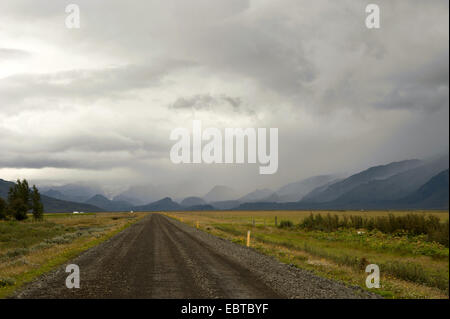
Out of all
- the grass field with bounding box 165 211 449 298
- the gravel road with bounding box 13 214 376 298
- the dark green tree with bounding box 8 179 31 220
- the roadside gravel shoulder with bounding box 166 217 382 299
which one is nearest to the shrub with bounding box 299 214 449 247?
the grass field with bounding box 165 211 449 298

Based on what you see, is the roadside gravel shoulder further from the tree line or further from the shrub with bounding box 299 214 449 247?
the tree line

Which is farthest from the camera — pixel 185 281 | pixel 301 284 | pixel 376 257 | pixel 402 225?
pixel 402 225

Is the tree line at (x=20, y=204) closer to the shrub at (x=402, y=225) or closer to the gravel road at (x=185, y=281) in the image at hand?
the shrub at (x=402, y=225)

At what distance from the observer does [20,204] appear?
9488 centimetres

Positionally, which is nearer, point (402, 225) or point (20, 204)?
point (402, 225)

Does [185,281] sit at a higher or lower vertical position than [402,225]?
higher

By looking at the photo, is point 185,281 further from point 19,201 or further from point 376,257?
point 19,201

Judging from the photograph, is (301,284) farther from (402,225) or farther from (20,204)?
(20,204)

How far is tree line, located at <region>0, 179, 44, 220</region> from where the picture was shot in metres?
93.2

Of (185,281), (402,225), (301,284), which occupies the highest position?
(185,281)

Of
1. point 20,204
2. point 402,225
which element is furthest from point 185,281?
point 20,204

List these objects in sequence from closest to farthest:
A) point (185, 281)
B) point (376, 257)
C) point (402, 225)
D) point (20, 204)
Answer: point (185, 281)
point (376, 257)
point (402, 225)
point (20, 204)
